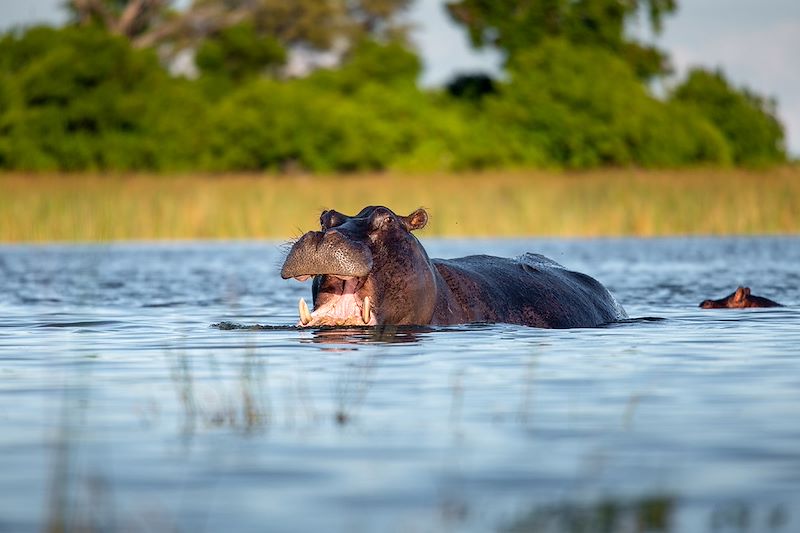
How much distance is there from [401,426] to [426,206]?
14678 mm

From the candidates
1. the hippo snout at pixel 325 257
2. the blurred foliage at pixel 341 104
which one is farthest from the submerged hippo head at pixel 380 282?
the blurred foliage at pixel 341 104

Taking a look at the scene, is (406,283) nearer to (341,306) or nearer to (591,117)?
(341,306)

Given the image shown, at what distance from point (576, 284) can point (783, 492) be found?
4926mm

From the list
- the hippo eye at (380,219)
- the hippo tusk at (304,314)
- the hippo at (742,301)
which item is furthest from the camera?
the hippo at (742,301)

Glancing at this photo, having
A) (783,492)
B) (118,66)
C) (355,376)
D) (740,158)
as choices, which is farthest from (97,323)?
(740,158)

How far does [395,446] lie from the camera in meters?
4.08

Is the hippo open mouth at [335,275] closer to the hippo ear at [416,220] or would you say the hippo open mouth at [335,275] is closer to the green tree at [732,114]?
the hippo ear at [416,220]

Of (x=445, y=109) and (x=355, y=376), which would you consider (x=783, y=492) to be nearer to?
(x=355, y=376)

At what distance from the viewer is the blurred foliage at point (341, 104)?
3328 centimetres

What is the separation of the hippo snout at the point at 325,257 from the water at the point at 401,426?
0.33m

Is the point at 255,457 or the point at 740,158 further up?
the point at 740,158

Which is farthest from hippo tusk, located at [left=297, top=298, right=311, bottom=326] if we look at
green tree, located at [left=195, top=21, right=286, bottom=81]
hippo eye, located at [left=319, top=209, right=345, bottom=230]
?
green tree, located at [left=195, top=21, right=286, bottom=81]

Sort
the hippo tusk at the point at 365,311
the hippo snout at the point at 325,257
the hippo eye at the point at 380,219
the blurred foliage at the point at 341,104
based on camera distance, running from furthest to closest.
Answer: the blurred foliage at the point at 341,104
the hippo eye at the point at 380,219
the hippo tusk at the point at 365,311
the hippo snout at the point at 325,257

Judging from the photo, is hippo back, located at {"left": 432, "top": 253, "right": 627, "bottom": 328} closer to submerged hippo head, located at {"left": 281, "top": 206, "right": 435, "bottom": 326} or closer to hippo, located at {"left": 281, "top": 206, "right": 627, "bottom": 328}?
hippo, located at {"left": 281, "top": 206, "right": 627, "bottom": 328}
